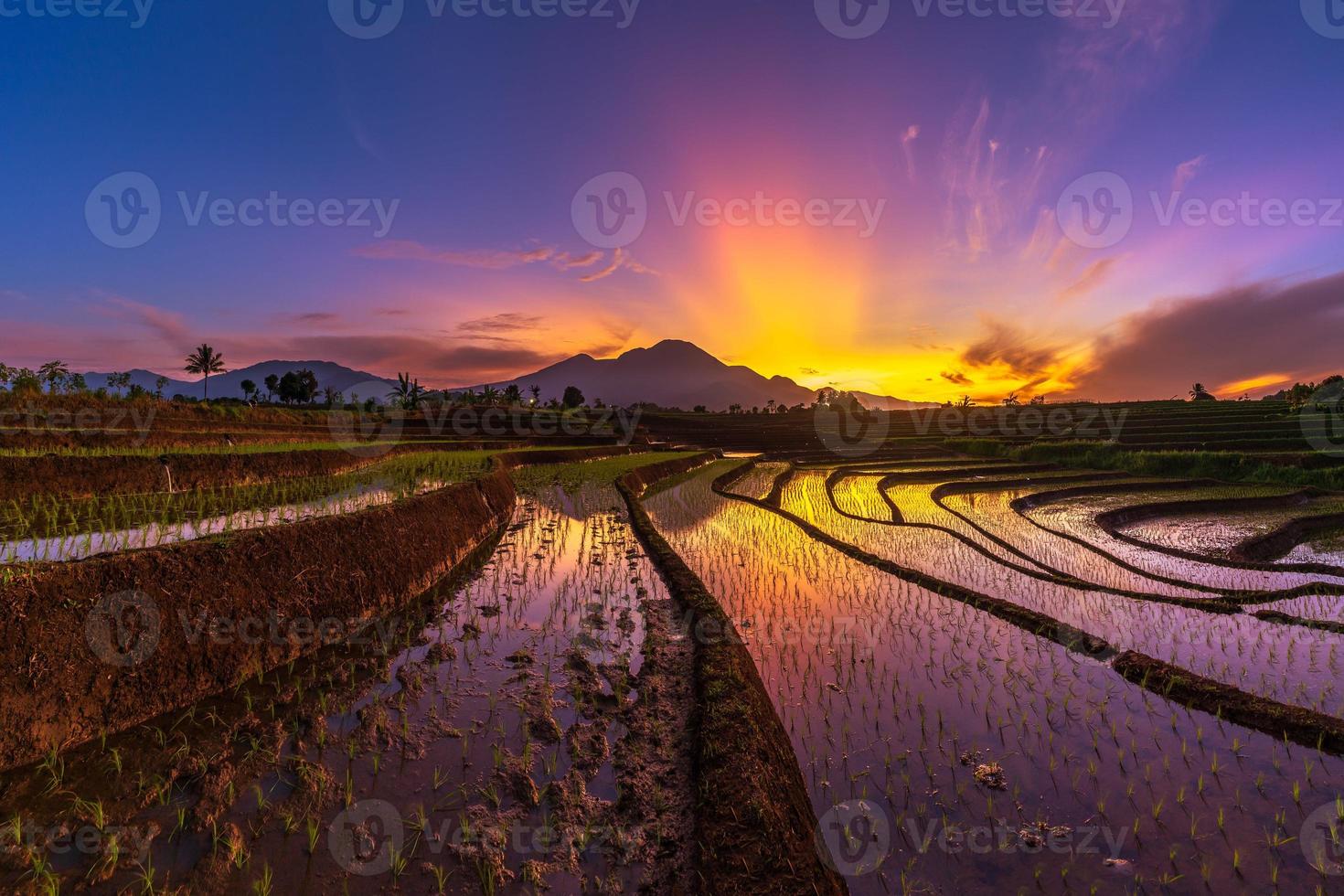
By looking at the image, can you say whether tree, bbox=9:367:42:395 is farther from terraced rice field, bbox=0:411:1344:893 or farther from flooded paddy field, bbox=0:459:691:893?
flooded paddy field, bbox=0:459:691:893

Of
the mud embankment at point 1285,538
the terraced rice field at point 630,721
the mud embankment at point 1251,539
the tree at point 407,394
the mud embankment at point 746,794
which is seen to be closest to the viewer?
the mud embankment at point 746,794

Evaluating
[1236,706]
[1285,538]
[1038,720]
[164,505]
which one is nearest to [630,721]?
[1038,720]

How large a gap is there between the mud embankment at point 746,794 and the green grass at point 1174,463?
29202mm

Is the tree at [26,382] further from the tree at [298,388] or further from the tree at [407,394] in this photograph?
the tree at [298,388]

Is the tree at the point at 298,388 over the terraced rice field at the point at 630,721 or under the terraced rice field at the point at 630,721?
over

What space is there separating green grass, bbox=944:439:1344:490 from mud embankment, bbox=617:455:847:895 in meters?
29.2

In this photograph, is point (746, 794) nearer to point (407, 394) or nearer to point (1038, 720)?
point (1038, 720)

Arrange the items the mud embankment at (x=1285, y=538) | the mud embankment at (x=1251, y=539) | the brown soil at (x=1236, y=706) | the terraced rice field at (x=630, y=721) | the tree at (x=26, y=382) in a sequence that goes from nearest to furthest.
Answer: the terraced rice field at (x=630, y=721) → the brown soil at (x=1236, y=706) → the mud embankment at (x=1251, y=539) → the mud embankment at (x=1285, y=538) → the tree at (x=26, y=382)

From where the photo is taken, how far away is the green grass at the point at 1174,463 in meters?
21.8

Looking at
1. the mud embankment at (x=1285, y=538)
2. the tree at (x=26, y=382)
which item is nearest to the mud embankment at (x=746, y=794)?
the mud embankment at (x=1285, y=538)

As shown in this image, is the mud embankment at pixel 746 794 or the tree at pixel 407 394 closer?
the mud embankment at pixel 746 794

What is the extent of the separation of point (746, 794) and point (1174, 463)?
3214cm

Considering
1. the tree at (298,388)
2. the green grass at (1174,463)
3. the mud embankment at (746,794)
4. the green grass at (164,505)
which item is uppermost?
the tree at (298,388)

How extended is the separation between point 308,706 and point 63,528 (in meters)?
5.73
